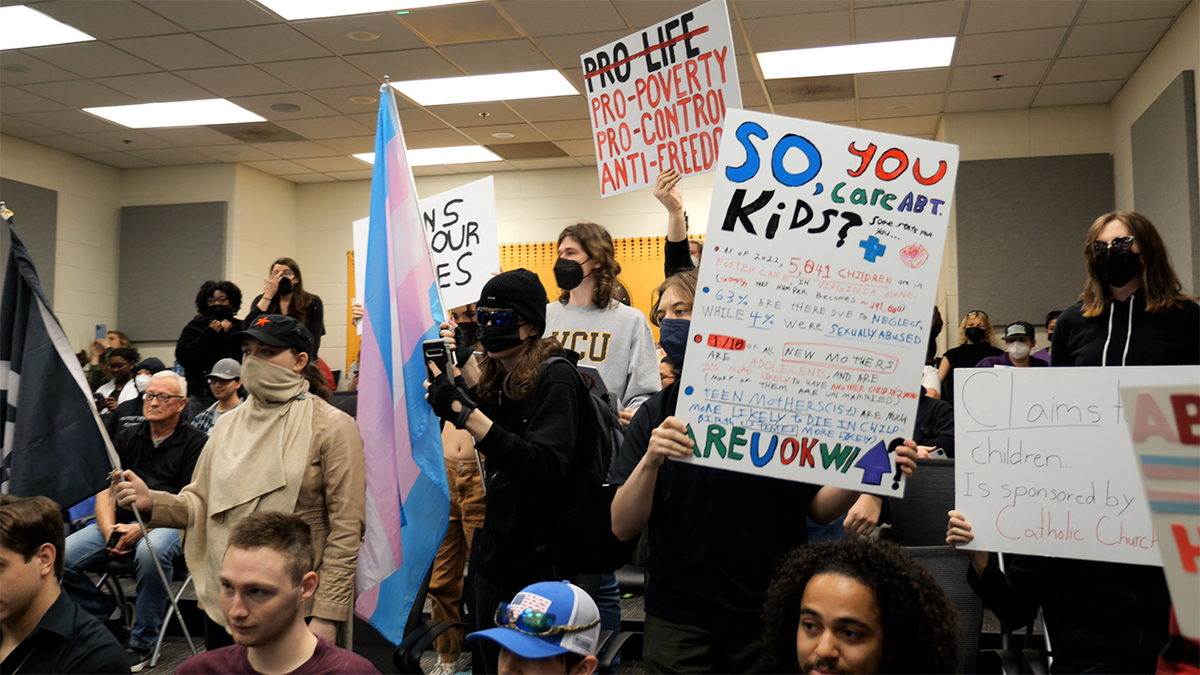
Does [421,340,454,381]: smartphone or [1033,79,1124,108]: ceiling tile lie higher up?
[1033,79,1124,108]: ceiling tile

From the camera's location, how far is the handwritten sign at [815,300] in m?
2.04

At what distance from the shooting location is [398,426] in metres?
2.79

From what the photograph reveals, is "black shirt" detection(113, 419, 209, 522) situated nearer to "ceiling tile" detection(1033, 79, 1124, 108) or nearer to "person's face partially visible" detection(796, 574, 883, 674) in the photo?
"person's face partially visible" detection(796, 574, 883, 674)

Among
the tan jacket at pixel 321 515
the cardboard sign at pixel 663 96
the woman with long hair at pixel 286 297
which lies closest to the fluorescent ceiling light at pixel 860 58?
the cardboard sign at pixel 663 96

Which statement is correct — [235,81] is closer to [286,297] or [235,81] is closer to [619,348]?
[286,297]

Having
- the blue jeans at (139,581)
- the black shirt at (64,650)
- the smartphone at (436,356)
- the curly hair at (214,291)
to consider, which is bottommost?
the blue jeans at (139,581)

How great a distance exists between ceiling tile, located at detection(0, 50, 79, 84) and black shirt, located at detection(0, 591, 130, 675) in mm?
6713

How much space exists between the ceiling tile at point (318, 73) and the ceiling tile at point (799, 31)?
323 centimetres

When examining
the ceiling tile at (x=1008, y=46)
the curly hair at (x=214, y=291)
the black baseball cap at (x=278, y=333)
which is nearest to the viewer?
the black baseball cap at (x=278, y=333)

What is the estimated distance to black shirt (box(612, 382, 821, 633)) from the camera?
6.93 feet

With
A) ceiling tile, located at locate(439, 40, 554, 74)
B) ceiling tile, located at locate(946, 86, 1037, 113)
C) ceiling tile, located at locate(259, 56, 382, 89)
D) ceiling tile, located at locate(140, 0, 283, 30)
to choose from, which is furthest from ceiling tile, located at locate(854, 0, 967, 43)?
ceiling tile, located at locate(140, 0, 283, 30)

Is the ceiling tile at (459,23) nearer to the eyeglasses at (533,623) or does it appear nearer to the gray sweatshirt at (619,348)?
the gray sweatshirt at (619,348)

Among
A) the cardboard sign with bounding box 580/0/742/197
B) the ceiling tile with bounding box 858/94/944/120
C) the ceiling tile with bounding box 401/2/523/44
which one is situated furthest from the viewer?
the ceiling tile with bounding box 858/94/944/120

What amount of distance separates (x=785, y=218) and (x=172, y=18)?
6.03 metres
